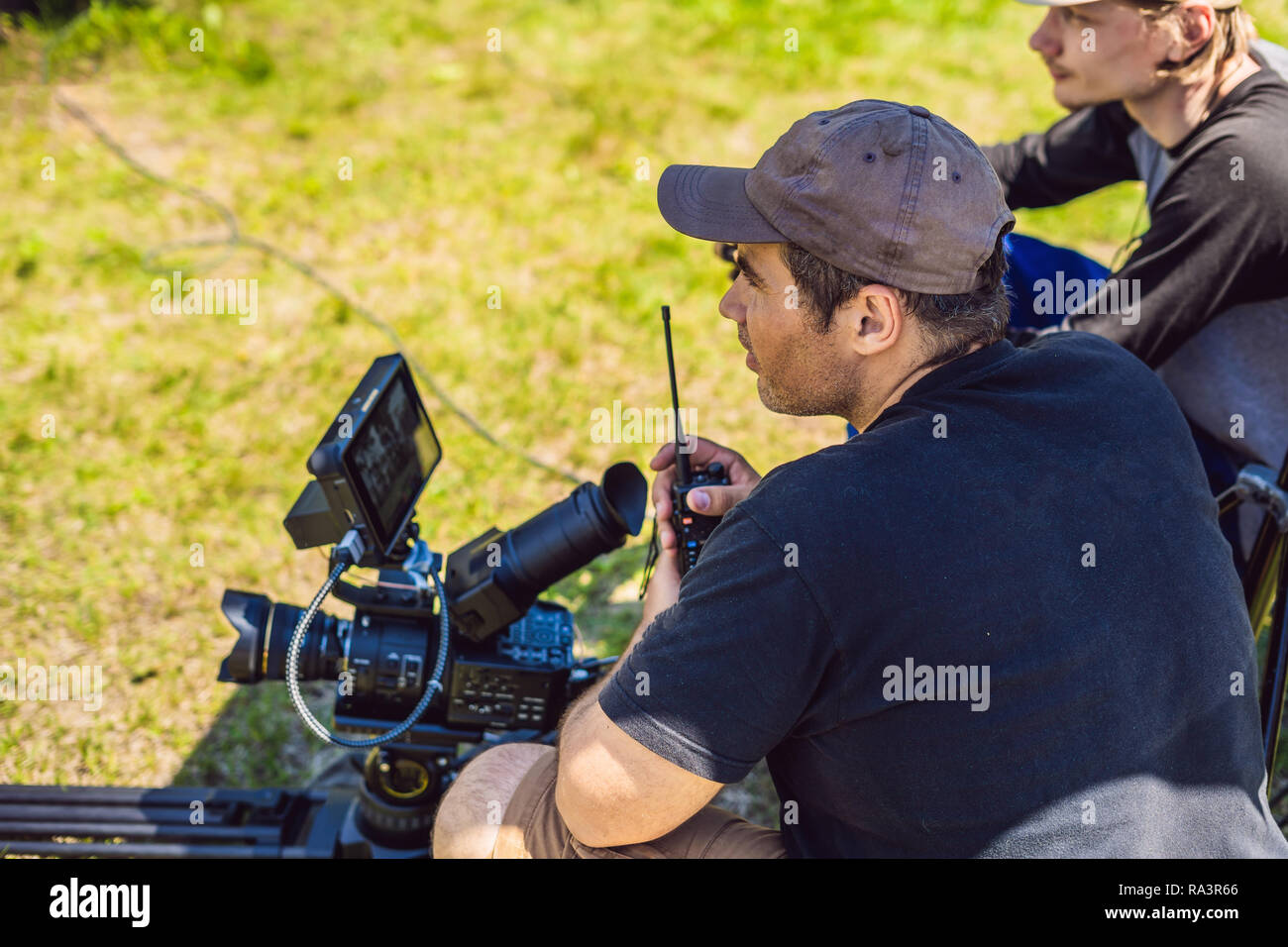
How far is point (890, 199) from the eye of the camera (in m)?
1.69

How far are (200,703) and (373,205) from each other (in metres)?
2.89

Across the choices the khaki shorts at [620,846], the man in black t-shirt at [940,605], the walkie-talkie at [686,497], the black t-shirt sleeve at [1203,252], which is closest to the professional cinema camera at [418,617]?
the walkie-talkie at [686,497]

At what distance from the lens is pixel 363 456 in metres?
→ 1.96

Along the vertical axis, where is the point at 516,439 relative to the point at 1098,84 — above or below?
below

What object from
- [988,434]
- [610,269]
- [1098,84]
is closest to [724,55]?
[610,269]

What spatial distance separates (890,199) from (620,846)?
1204mm

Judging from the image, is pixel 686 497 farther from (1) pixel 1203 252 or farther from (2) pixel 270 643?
(1) pixel 1203 252

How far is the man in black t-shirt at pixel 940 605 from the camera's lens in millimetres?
1430

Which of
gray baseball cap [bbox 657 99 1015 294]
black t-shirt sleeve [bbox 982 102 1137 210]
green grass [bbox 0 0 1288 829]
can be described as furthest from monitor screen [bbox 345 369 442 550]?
black t-shirt sleeve [bbox 982 102 1137 210]

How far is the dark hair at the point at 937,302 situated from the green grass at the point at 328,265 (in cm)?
177

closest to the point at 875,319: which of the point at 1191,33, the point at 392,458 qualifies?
the point at 392,458

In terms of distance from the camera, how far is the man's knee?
2.01 m
